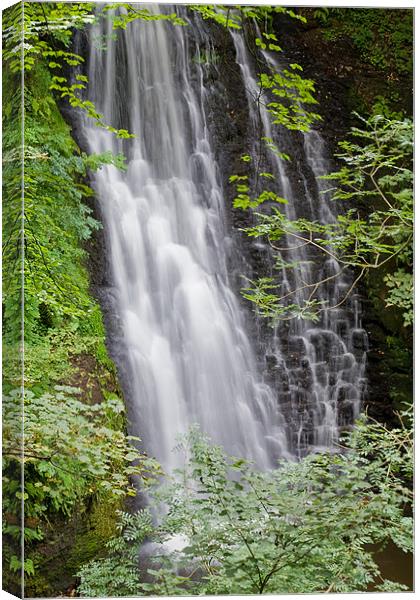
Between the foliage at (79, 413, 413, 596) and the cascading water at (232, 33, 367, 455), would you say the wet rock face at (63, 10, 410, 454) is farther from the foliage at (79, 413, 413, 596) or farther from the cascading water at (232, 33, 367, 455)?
the foliage at (79, 413, 413, 596)

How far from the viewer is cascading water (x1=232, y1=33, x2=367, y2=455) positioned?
4422 mm

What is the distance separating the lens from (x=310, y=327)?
444 cm

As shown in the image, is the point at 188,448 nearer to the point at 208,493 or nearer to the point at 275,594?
the point at 208,493

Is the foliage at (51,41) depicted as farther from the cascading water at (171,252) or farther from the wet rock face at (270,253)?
the wet rock face at (270,253)

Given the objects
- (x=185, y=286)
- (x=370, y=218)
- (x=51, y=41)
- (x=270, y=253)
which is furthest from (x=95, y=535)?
(x=51, y=41)

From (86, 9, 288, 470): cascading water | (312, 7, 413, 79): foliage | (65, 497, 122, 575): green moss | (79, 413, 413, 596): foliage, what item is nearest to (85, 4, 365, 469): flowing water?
(86, 9, 288, 470): cascading water

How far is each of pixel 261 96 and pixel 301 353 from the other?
51.3 inches

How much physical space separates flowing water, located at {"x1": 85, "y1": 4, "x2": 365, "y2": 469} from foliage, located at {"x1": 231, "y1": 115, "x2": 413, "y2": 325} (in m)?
0.13

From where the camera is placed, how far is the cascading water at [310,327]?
4422mm

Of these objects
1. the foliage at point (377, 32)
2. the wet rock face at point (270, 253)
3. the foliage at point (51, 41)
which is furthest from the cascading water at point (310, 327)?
the foliage at point (51, 41)

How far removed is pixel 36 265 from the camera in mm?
4156

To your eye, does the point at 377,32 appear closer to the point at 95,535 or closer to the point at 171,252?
the point at 171,252

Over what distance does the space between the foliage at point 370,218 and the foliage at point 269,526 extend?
779 millimetres

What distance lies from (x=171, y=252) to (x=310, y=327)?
0.79m
